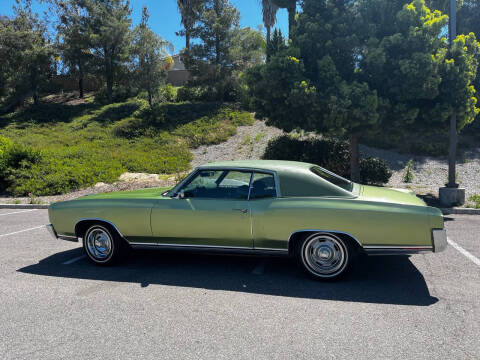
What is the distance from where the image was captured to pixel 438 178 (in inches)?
603

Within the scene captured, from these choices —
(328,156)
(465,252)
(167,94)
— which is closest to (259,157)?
(328,156)

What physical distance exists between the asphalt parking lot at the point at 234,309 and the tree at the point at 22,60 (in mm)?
28736

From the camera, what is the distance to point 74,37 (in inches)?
1189

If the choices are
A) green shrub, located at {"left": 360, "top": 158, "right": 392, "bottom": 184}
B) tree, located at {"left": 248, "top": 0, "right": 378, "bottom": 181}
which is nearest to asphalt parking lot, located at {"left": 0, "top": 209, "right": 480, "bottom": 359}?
tree, located at {"left": 248, "top": 0, "right": 378, "bottom": 181}

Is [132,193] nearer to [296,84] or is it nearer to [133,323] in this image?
[133,323]

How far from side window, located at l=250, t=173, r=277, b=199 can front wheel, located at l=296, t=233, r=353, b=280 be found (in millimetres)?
697

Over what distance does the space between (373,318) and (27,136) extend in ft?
82.6

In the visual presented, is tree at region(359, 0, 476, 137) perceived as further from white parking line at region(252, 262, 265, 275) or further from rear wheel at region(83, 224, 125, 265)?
rear wheel at region(83, 224, 125, 265)

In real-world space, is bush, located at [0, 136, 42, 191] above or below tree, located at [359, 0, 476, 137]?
below

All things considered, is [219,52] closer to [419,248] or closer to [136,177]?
[136,177]

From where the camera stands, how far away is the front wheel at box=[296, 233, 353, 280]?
4.47 metres

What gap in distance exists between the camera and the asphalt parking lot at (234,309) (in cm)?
316

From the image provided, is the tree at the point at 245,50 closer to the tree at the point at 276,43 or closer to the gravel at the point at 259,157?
the gravel at the point at 259,157

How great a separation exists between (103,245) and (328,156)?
10.8m
